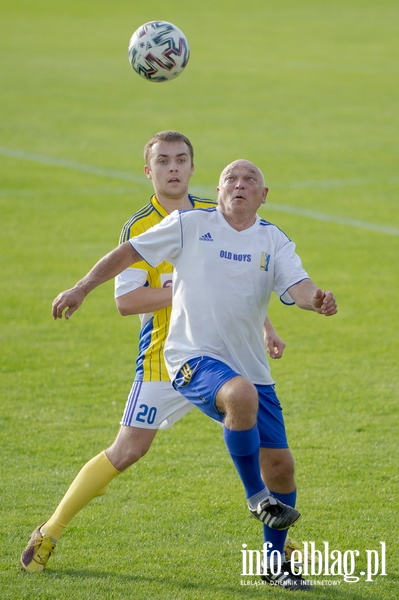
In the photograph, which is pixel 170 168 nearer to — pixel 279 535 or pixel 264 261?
pixel 264 261

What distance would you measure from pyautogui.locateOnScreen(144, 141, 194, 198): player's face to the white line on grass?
8918 millimetres

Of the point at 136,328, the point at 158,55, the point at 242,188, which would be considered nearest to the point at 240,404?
the point at 242,188

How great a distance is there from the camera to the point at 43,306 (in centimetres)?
1172

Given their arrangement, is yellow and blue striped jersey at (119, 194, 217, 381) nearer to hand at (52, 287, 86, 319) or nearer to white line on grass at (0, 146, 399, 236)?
hand at (52, 287, 86, 319)

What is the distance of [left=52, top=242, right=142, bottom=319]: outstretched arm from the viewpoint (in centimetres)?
552

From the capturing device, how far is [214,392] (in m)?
5.46

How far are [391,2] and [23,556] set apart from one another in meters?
46.5

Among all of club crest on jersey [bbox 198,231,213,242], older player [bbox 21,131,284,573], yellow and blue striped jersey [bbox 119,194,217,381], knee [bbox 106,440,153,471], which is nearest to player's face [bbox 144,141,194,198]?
older player [bbox 21,131,284,573]

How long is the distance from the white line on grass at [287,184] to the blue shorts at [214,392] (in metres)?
9.48

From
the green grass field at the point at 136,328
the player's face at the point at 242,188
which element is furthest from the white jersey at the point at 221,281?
the green grass field at the point at 136,328

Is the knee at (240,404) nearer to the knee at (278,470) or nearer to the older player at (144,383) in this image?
the knee at (278,470)

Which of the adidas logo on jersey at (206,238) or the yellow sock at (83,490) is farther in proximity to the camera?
the yellow sock at (83,490)

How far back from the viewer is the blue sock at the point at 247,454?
5359 millimetres

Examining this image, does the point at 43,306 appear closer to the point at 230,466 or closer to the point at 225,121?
the point at 230,466
